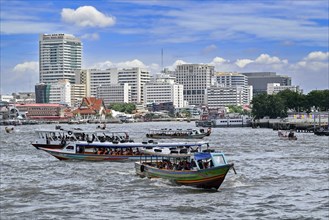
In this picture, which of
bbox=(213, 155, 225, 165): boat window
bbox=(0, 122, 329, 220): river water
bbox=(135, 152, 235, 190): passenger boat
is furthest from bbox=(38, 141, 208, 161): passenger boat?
bbox=(213, 155, 225, 165): boat window

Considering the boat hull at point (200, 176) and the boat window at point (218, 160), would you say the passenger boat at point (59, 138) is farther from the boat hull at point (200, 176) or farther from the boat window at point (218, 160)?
the boat window at point (218, 160)

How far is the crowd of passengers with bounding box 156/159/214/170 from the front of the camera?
4503 centimetres

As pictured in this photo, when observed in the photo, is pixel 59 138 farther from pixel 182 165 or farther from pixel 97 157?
pixel 182 165

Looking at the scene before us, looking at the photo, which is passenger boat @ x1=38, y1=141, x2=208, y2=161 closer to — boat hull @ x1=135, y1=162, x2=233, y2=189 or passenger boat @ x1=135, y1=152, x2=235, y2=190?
passenger boat @ x1=135, y1=152, x2=235, y2=190

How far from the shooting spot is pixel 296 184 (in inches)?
1913

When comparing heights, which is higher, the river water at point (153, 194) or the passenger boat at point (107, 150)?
the passenger boat at point (107, 150)

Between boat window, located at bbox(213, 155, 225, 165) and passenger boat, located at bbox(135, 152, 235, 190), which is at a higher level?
boat window, located at bbox(213, 155, 225, 165)

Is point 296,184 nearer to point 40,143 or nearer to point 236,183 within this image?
point 236,183

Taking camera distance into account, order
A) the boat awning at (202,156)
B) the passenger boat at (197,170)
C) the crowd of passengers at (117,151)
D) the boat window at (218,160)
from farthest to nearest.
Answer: the crowd of passengers at (117,151) → the boat awning at (202,156) → the boat window at (218,160) → the passenger boat at (197,170)

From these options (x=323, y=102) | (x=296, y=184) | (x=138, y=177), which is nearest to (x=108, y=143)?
(x=138, y=177)

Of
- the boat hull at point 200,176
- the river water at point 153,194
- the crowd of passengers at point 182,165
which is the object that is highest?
the crowd of passengers at point 182,165

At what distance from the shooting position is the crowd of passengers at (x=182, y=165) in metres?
45.0

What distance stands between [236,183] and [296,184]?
12.5 ft

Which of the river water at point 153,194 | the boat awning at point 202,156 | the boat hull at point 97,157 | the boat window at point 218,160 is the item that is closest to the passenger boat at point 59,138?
the boat hull at point 97,157
